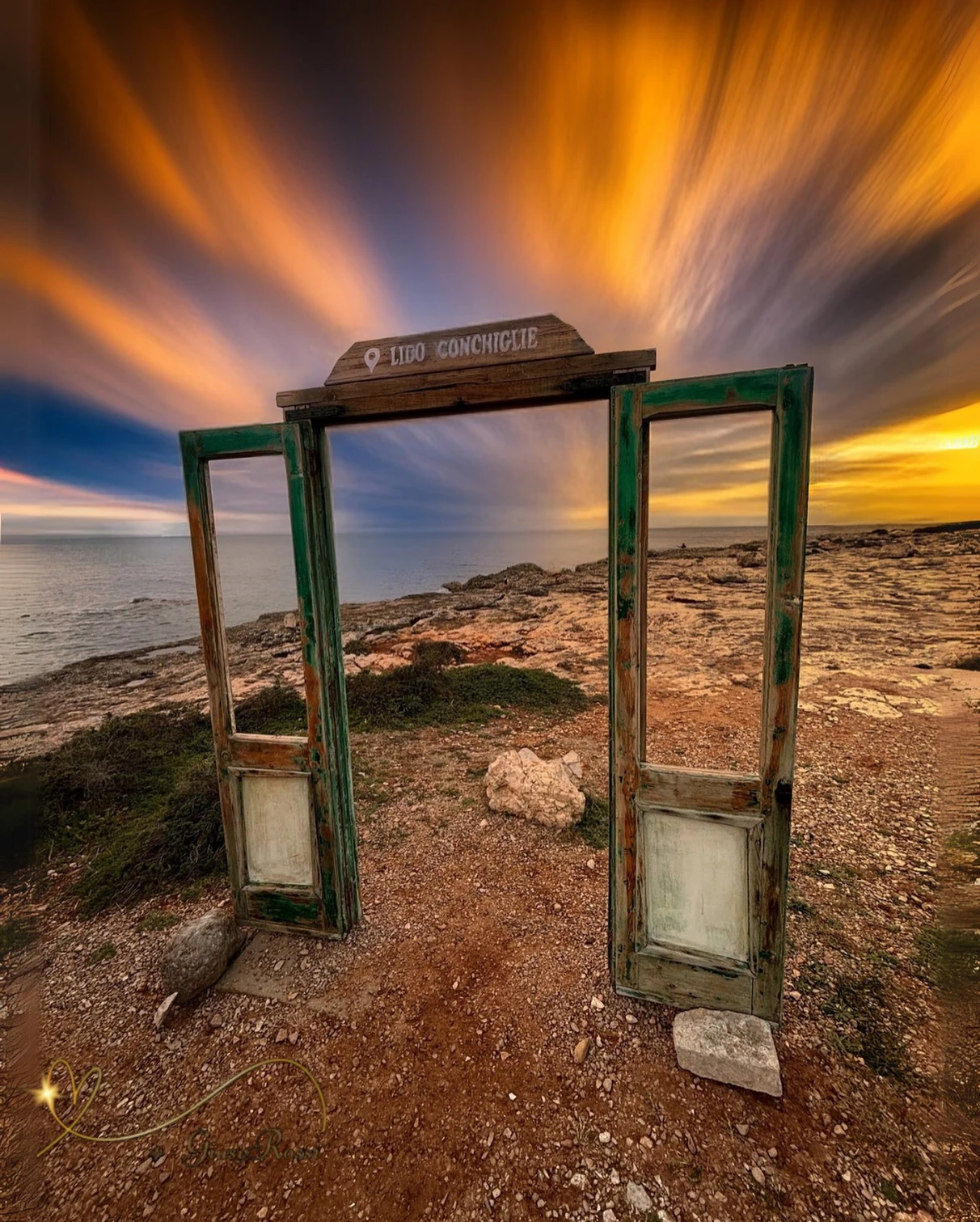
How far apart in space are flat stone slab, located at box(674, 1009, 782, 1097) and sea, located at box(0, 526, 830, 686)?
2.78 m

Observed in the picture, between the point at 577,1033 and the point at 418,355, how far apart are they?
160 inches

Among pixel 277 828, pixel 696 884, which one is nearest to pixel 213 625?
pixel 277 828

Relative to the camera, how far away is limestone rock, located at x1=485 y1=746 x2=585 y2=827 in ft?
15.5

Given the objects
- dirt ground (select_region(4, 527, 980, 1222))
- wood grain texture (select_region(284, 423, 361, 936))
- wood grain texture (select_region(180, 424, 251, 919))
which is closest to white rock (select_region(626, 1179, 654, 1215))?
dirt ground (select_region(4, 527, 980, 1222))

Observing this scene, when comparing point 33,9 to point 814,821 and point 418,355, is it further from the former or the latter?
point 814,821

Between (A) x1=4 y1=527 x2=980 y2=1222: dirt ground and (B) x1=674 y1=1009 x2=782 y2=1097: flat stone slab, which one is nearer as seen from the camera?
(A) x1=4 y1=527 x2=980 y2=1222: dirt ground

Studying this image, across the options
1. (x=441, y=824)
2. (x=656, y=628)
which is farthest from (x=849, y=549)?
(x=441, y=824)

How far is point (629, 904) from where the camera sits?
2740mm

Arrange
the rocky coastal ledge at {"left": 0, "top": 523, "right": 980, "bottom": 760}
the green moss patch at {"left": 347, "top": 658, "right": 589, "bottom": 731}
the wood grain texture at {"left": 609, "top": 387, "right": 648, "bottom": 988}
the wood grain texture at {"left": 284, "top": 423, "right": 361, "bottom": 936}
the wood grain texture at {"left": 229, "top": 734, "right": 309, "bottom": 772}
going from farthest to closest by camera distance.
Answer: the rocky coastal ledge at {"left": 0, "top": 523, "right": 980, "bottom": 760} < the green moss patch at {"left": 347, "top": 658, "right": 589, "bottom": 731} < the wood grain texture at {"left": 229, "top": 734, "right": 309, "bottom": 772} < the wood grain texture at {"left": 284, "top": 423, "right": 361, "bottom": 936} < the wood grain texture at {"left": 609, "top": 387, "right": 648, "bottom": 988}

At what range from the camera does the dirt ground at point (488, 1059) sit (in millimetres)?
1967

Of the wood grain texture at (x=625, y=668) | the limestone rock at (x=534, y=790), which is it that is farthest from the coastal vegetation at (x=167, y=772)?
the wood grain texture at (x=625, y=668)

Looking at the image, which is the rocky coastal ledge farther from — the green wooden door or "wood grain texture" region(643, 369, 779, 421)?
"wood grain texture" region(643, 369, 779, 421)

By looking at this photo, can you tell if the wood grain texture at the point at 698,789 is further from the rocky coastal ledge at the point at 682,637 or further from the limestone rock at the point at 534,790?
the rocky coastal ledge at the point at 682,637

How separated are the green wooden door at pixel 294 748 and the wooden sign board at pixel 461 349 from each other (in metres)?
0.56
